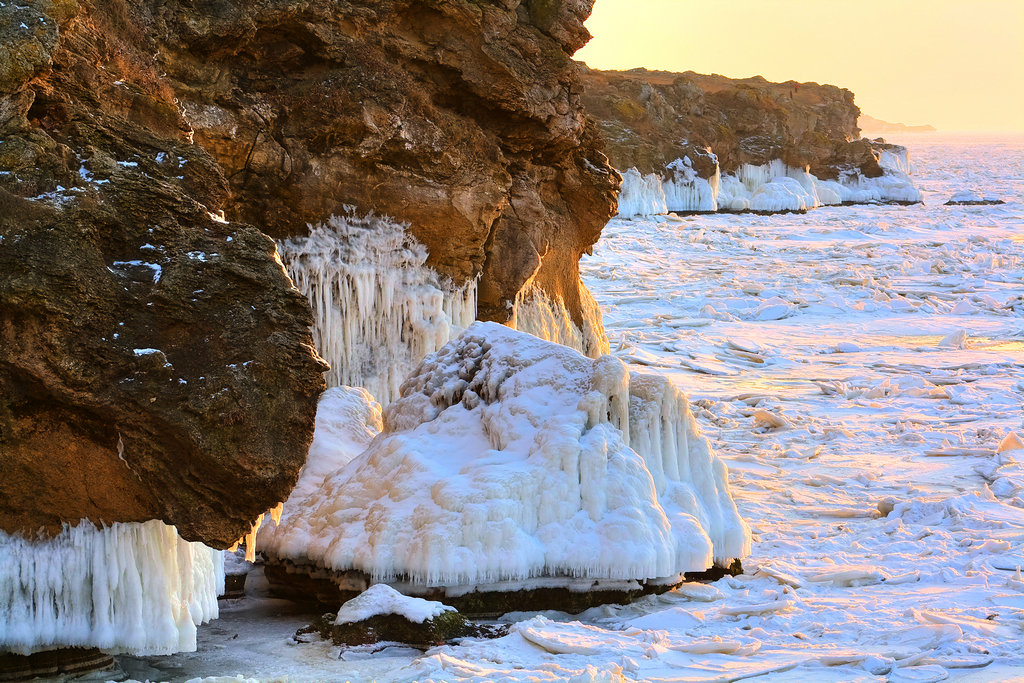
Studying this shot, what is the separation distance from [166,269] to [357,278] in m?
4.62

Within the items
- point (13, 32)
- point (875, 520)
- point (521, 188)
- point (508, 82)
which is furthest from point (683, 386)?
point (13, 32)

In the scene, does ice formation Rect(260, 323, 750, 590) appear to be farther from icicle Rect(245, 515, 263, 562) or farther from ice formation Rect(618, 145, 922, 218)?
ice formation Rect(618, 145, 922, 218)

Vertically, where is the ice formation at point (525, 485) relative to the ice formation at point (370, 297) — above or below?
below

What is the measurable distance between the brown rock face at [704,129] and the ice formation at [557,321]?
20.7m

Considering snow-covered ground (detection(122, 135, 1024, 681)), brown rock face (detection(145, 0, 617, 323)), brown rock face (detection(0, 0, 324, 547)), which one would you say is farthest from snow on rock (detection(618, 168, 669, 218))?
brown rock face (detection(0, 0, 324, 547))

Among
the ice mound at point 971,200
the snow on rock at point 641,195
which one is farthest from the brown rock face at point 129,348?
the ice mound at point 971,200

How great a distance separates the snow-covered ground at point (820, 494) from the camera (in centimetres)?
568

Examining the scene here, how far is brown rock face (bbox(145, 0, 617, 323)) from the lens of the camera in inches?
370

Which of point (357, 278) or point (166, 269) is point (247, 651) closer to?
point (166, 269)

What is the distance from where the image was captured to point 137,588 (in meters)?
5.50

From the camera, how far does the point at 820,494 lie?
8.97 metres

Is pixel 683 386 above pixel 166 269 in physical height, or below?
below

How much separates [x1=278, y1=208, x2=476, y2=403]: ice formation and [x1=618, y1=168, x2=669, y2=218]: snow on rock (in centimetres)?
2154

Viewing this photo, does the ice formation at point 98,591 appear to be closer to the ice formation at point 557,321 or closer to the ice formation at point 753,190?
the ice formation at point 557,321
